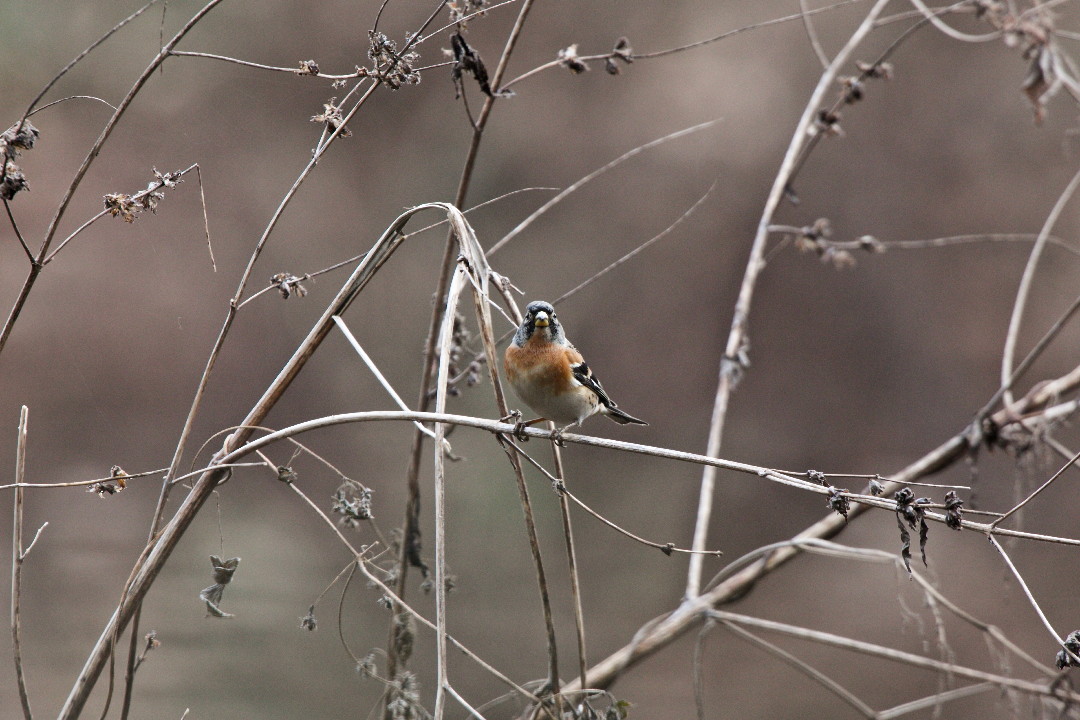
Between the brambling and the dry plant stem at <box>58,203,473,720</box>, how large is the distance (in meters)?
1.03

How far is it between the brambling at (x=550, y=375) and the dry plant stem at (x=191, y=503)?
1.03 metres

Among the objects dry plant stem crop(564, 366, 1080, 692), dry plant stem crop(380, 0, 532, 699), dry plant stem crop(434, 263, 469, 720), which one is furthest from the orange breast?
dry plant stem crop(434, 263, 469, 720)

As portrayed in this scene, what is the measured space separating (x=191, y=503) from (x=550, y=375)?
148 cm

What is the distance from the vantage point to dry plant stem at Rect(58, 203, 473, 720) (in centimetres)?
190

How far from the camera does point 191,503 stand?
198 centimetres

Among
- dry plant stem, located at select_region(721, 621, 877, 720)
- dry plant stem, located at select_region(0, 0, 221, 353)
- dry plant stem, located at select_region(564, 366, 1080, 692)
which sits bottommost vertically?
dry plant stem, located at select_region(721, 621, 877, 720)

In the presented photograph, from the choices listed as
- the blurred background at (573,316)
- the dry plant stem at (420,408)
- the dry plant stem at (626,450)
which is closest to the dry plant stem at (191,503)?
the dry plant stem at (626,450)

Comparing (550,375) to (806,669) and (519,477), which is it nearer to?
(519,477)

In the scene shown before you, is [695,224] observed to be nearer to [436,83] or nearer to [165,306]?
[436,83]

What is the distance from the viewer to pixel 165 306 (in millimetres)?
8328

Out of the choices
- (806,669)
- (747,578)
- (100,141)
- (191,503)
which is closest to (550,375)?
(747,578)

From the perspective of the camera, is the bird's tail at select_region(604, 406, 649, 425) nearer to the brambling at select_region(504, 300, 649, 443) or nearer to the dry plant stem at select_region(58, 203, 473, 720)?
the brambling at select_region(504, 300, 649, 443)

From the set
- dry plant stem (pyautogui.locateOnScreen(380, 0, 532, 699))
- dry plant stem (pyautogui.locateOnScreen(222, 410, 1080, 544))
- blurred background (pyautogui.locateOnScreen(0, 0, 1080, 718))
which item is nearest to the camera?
dry plant stem (pyautogui.locateOnScreen(222, 410, 1080, 544))

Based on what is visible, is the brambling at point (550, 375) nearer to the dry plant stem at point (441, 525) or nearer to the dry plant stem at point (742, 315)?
the dry plant stem at point (742, 315)
